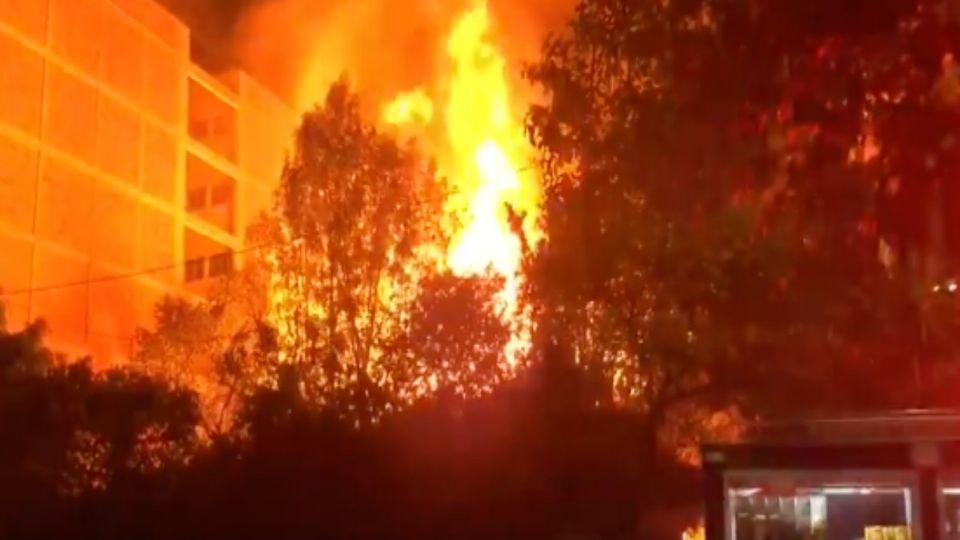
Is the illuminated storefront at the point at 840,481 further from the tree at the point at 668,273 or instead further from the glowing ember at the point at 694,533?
the glowing ember at the point at 694,533

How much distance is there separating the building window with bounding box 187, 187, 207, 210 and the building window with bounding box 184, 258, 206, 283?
10.2 ft

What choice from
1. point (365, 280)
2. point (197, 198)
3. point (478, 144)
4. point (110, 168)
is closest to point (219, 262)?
point (197, 198)

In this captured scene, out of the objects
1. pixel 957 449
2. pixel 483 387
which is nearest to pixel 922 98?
pixel 957 449

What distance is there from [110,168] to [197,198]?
7732 mm

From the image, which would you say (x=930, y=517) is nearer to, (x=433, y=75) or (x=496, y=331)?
(x=496, y=331)

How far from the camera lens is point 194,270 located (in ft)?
162

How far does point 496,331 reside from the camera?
22.5m

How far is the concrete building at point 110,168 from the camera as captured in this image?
4041cm

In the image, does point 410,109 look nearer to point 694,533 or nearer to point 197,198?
point 197,198

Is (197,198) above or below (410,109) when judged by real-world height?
below

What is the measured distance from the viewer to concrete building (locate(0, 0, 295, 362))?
133 ft

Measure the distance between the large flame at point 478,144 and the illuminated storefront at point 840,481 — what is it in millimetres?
7811

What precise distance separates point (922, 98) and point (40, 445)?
53.8 feet

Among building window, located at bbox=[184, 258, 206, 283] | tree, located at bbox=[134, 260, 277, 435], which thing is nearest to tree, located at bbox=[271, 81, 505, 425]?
tree, located at bbox=[134, 260, 277, 435]
